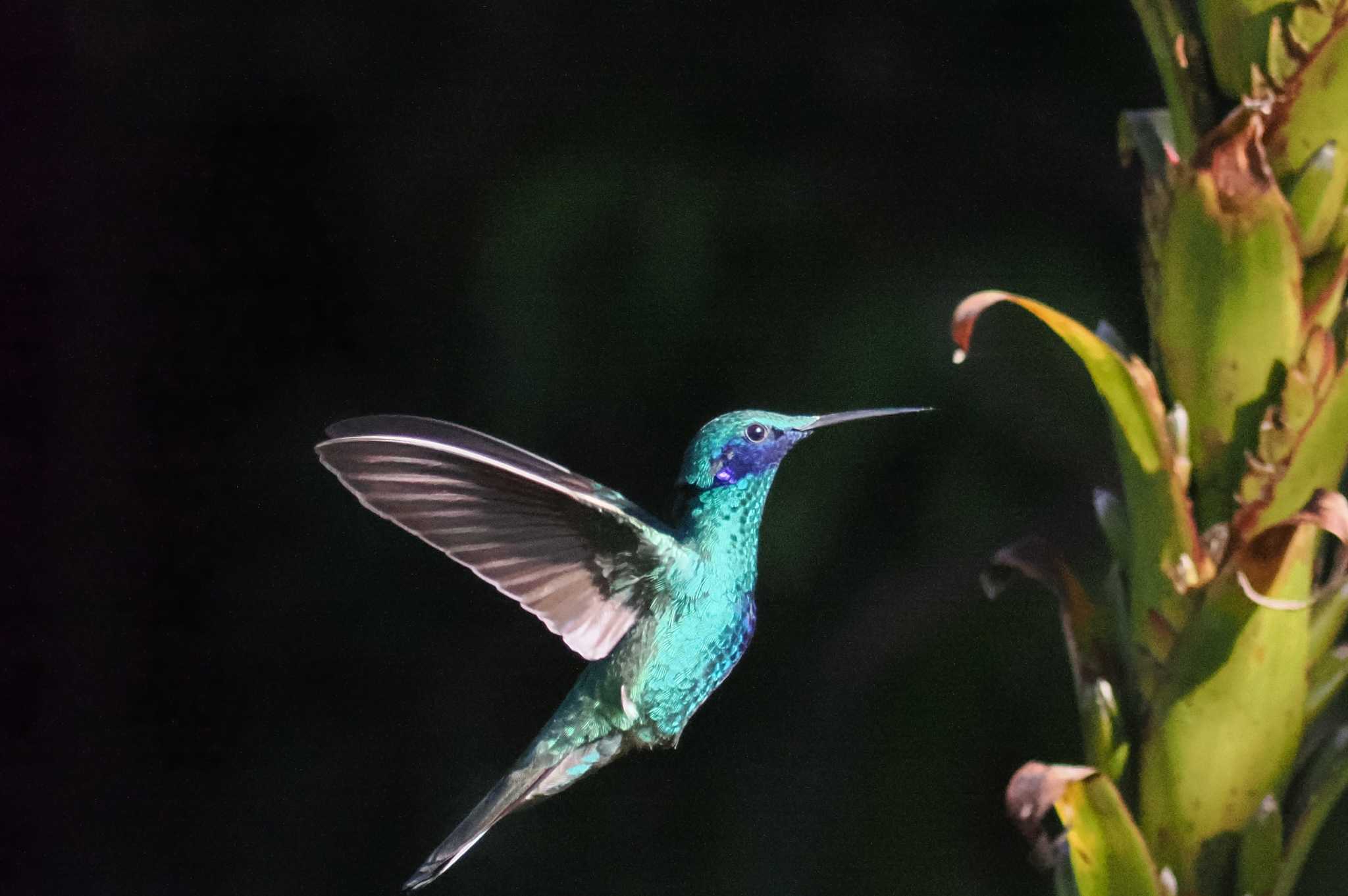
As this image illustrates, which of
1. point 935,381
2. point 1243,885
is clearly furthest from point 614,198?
point 1243,885

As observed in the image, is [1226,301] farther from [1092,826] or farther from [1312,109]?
[1092,826]

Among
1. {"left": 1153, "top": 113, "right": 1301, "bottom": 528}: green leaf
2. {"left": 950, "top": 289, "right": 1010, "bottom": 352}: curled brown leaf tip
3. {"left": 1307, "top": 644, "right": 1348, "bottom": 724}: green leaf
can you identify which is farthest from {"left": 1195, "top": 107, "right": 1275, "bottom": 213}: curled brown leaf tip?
{"left": 1307, "top": 644, "right": 1348, "bottom": 724}: green leaf

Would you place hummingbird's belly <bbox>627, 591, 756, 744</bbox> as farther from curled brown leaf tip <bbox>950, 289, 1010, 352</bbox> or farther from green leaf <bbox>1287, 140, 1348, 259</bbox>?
green leaf <bbox>1287, 140, 1348, 259</bbox>

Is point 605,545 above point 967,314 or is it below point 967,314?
below

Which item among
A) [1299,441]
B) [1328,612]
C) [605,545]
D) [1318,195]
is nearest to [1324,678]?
[1328,612]

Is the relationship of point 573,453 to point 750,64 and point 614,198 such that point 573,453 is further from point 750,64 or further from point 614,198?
point 750,64

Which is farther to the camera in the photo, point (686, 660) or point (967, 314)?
point (686, 660)
